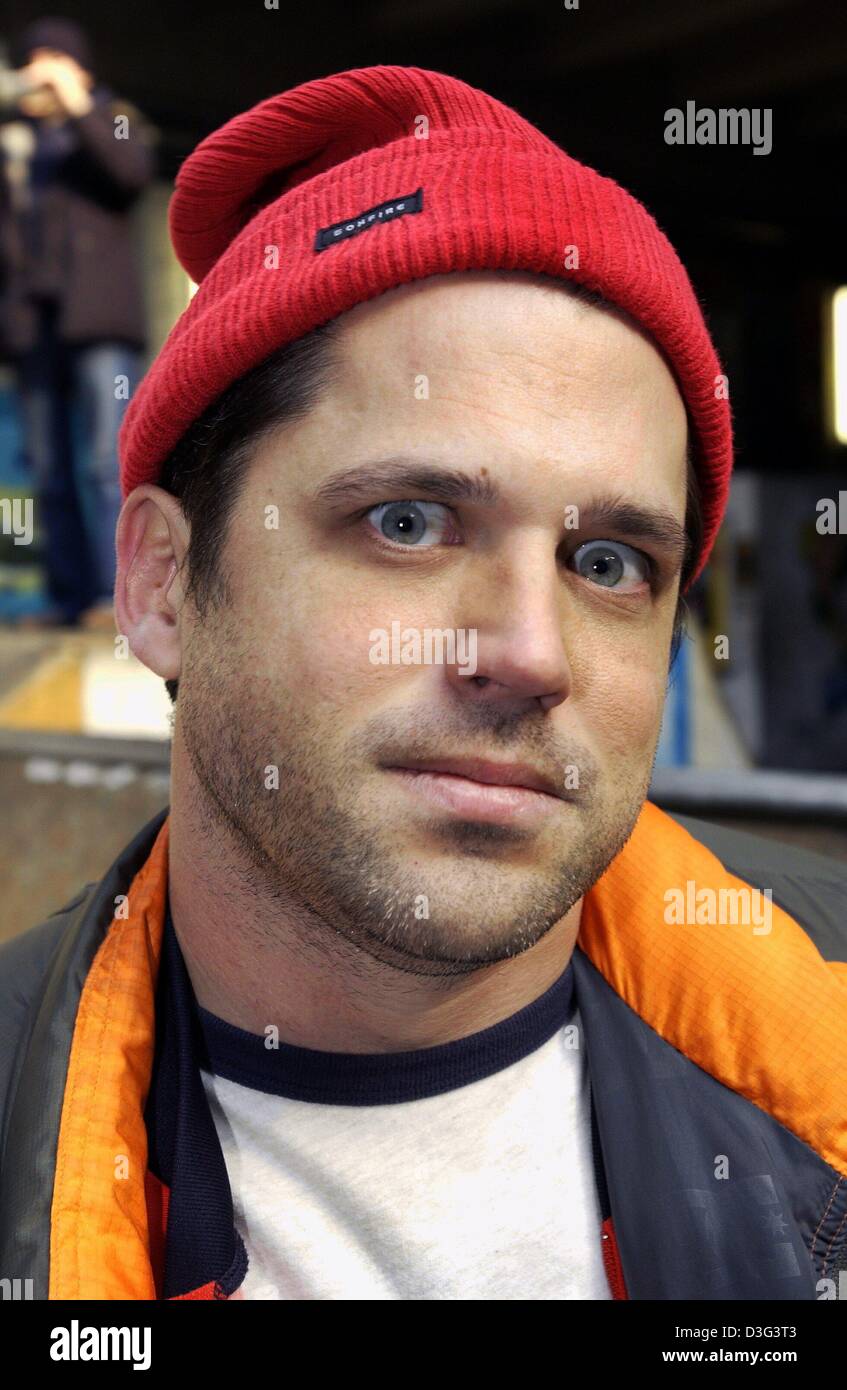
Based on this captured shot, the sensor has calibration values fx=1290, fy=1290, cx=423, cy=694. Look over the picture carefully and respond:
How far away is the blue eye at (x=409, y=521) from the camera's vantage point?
51.7 inches

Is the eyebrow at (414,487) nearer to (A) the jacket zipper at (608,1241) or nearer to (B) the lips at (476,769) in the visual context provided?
(B) the lips at (476,769)

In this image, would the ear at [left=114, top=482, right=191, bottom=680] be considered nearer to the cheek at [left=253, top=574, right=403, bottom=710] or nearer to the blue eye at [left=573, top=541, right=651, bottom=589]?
the cheek at [left=253, top=574, right=403, bottom=710]

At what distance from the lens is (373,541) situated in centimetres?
131

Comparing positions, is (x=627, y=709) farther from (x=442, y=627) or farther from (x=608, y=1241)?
(x=608, y=1241)

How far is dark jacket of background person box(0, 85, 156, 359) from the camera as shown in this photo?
177 inches

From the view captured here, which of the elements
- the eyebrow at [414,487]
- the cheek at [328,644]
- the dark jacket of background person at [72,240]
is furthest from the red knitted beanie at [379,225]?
the dark jacket of background person at [72,240]

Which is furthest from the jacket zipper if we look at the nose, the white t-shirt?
the nose

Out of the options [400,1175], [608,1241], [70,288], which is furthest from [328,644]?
[70,288]

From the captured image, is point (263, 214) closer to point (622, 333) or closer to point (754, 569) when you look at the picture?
point (622, 333)

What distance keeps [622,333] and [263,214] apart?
444 mm

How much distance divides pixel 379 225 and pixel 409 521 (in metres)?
0.32

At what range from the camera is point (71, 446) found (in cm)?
489

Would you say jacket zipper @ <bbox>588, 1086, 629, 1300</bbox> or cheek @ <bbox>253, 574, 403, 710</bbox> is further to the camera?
jacket zipper @ <bbox>588, 1086, 629, 1300</bbox>

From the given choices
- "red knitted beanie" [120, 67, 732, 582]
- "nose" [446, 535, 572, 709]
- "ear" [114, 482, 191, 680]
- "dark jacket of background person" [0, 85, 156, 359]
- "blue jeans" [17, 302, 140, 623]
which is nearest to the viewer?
"nose" [446, 535, 572, 709]
